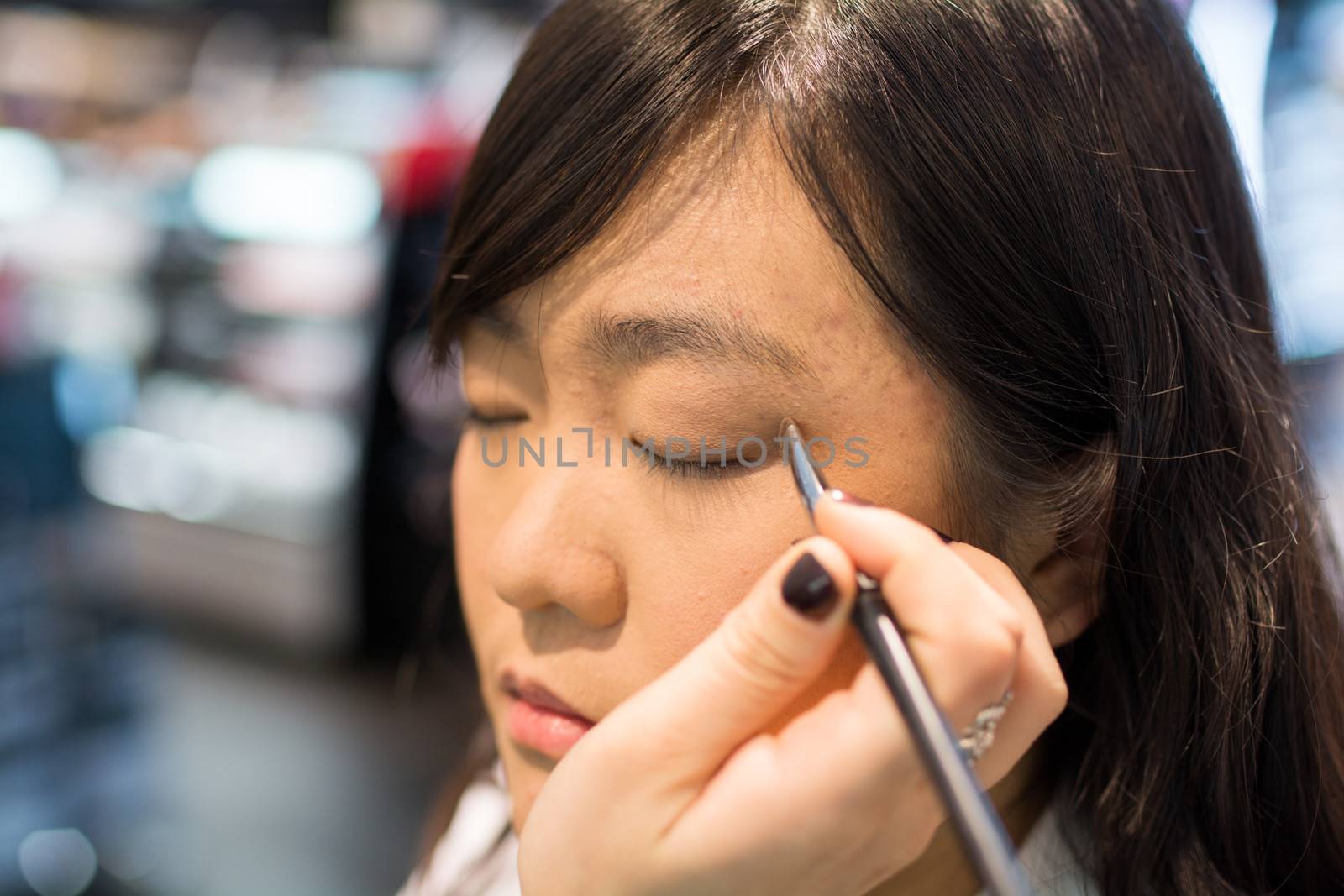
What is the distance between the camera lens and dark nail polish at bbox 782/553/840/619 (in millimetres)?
574

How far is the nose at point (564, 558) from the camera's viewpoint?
75 cm

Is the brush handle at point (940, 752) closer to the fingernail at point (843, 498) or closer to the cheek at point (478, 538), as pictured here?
the fingernail at point (843, 498)

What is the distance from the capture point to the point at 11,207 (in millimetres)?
4020

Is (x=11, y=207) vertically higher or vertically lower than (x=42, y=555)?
lower

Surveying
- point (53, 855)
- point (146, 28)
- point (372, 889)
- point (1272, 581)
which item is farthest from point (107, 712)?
A: point (146, 28)

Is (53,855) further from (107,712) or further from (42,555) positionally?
(42,555)

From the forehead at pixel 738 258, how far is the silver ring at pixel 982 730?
0.80ft

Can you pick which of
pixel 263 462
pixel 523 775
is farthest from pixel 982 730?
pixel 263 462

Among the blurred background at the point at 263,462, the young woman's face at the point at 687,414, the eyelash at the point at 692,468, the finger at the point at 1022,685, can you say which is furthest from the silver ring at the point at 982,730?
the blurred background at the point at 263,462

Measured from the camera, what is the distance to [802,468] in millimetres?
673

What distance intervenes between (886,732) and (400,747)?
224 cm

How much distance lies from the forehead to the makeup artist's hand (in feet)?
0.49

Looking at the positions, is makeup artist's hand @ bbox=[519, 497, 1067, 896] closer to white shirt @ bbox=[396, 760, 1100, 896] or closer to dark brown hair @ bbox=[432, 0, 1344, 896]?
dark brown hair @ bbox=[432, 0, 1344, 896]

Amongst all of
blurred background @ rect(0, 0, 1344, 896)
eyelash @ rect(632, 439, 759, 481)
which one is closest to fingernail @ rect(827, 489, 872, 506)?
eyelash @ rect(632, 439, 759, 481)
